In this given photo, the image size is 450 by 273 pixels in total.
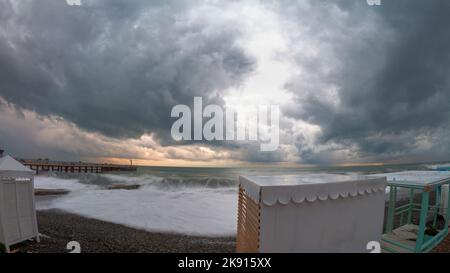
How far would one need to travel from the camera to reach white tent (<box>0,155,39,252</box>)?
4.13 m

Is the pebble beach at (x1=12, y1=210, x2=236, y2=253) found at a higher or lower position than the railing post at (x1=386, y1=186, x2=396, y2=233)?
lower

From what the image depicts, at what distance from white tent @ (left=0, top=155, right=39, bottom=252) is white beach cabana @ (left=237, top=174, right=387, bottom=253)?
4901 mm

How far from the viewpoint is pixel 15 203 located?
14.3 ft

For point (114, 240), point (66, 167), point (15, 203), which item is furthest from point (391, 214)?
point (66, 167)

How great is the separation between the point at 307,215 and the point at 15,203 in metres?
5.88

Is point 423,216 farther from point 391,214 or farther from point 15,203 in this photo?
point 15,203

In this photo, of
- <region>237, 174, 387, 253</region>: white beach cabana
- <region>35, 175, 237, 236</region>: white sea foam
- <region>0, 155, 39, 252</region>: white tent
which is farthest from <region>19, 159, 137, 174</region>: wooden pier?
<region>237, 174, 387, 253</region>: white beach cabana

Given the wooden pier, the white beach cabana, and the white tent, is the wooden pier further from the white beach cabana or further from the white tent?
the white beach cabana

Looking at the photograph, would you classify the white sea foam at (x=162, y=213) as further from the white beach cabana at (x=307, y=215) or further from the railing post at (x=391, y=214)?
the white beach cabana at (x=307, y=215)

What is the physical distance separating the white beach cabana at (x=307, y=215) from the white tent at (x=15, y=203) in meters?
4.90

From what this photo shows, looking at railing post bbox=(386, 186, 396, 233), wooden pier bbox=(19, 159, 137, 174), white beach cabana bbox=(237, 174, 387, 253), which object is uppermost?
white beach cabana bbox=(237, 174, 387, 253)

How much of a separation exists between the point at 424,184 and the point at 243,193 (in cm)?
346

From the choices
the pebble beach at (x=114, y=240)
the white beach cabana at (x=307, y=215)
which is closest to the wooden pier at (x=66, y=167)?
the pebble beach at (x=114, y=240)
